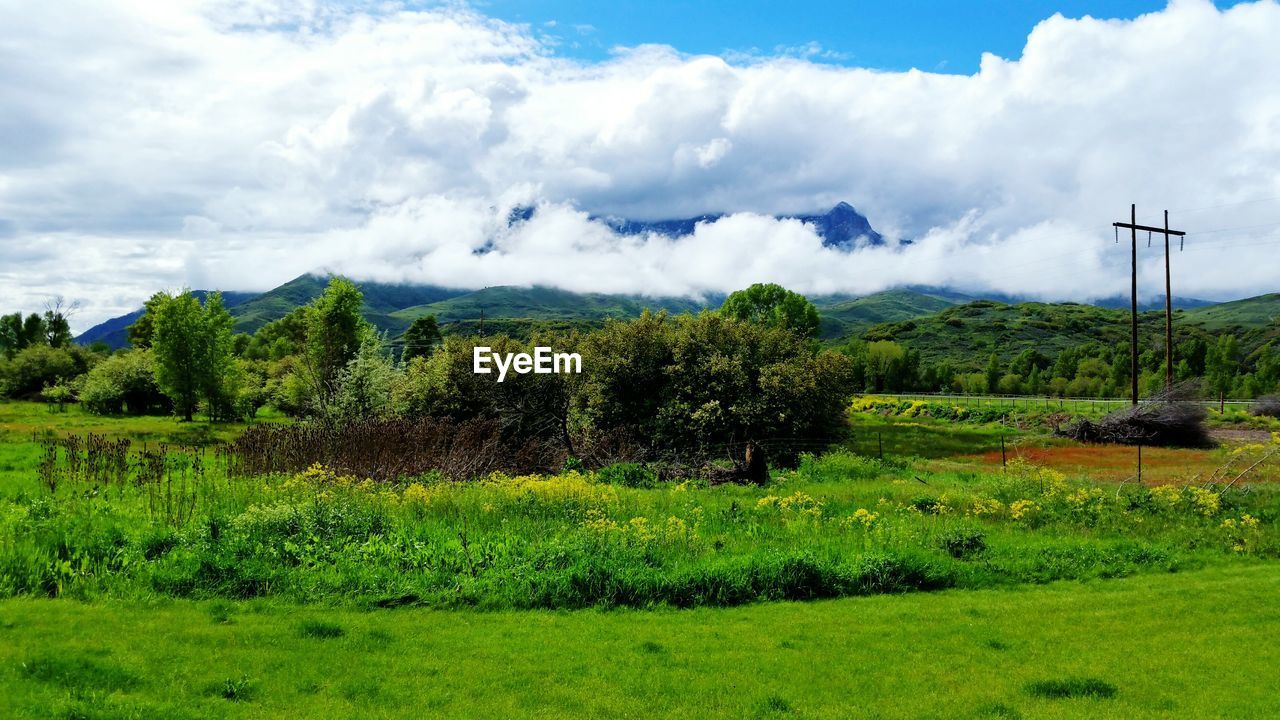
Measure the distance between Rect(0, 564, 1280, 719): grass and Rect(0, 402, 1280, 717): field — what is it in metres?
0.04

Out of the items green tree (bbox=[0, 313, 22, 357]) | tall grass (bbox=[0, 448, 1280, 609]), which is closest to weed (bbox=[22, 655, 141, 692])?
tall grass (bbox=[0, 448, 1280, 609])

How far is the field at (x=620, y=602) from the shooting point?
7.56 meters

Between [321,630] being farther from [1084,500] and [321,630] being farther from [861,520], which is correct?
[1084,500]

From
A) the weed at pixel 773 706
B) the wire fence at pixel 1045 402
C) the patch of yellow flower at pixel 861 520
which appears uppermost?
the patch of yellow flower at pixel 861 520

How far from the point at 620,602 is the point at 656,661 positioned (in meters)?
2.50

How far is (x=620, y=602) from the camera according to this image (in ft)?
36.0

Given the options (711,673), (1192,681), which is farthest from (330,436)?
(1192,681)

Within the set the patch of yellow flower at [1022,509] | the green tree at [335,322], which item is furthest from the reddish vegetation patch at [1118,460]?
the green tree at [335,322]

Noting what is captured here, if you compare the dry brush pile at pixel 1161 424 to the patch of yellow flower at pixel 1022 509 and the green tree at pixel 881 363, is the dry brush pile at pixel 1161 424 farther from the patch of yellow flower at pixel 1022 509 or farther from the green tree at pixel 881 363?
the green tree at pixel 881 363

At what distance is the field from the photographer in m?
7.56

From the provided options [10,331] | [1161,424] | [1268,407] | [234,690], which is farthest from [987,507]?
[10,331]

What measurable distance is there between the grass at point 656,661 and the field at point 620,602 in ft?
0.13

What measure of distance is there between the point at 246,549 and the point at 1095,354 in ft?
477

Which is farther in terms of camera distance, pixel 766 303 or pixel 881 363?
pixel 881 363
